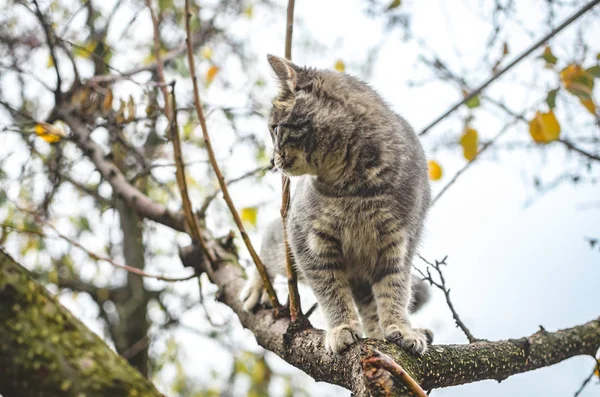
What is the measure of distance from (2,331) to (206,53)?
12.9 feet

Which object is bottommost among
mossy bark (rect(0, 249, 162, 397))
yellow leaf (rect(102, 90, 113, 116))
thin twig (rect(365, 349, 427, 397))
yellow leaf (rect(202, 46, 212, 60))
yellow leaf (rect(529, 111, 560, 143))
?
mossy bark (rect(0, 249, 162, 397))

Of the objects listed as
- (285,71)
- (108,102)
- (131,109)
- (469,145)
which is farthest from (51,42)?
(469,145)

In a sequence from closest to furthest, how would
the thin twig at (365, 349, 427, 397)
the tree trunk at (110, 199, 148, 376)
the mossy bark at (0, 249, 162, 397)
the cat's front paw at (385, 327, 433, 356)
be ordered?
the mossy bark at (0, 249, 162, 397), the thin twig at (365, 349, 427, 397), the cat's front paw at (385, 327, 433, 356), the tree trunk at (110, 199, 148, 376)

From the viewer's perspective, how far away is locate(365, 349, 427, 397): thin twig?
119 cm

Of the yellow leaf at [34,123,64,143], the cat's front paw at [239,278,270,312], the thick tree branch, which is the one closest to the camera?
the thick tree branch

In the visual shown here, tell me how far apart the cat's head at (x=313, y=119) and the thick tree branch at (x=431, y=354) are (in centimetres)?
67

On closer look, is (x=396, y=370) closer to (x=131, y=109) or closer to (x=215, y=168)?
(x=215, y=168)

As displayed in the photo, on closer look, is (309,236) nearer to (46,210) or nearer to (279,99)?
(279,99)

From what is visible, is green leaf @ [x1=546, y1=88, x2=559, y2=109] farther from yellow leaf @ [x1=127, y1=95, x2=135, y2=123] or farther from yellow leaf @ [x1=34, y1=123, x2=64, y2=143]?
yellow leaf @ [x1=34, y1=123, x2=64, y2=143]

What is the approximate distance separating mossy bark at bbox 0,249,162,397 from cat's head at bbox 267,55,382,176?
57.0 inches

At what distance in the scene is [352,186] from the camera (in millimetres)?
2311

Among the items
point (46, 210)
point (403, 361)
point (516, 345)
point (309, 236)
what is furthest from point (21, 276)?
point (46, 210)

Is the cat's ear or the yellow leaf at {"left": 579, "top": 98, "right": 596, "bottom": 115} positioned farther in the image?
the yellow leaf at {"left": 579, "top": 98, "right": 596, "bottom": 115}

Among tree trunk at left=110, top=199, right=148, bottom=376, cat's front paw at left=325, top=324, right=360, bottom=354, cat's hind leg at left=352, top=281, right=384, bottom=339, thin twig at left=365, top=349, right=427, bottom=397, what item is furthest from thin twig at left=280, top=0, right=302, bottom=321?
tree trunk at left=110, top=199, right=148, bottom=376
